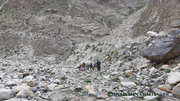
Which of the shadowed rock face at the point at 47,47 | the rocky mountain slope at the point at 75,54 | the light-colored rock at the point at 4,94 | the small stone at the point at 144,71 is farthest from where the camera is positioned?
the shadowed rock face at the point at 47,47

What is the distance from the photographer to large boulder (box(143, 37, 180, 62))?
7.51 meters

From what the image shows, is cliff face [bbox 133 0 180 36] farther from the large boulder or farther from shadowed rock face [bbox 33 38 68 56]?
shadowed rock face [bbox 33 38 68 56]

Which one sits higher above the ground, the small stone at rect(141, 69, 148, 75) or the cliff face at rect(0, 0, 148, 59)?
the cliff face at rect(0, 0, 148, 59)

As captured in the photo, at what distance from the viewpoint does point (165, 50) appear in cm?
761

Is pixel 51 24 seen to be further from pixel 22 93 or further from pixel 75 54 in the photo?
pixel 22 93

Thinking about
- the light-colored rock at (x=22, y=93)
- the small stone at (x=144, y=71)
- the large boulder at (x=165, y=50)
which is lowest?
the light-colored rock at (x=22, y=93)

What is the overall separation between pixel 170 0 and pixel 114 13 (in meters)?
24.6

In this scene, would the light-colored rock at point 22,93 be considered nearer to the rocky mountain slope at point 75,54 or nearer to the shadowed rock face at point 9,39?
the rocky mountain slope at point 75,54

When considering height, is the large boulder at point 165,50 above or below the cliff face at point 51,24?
below

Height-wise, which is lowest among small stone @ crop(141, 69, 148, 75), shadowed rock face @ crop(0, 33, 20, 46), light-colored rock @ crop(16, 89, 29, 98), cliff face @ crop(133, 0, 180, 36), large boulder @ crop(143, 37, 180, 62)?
light-colored rock @ crop(16, 89, 29, 98)

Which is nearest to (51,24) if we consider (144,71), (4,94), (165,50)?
(144,71)

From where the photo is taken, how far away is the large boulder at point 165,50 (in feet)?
24.6

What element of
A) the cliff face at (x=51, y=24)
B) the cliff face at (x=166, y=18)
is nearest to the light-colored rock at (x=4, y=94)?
the cliff face at (x=166, y=18)

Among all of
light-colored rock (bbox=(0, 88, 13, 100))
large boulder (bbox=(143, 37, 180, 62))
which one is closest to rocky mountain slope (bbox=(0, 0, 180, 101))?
light-colored rock (bbox=(0, 88, 13, 100))
